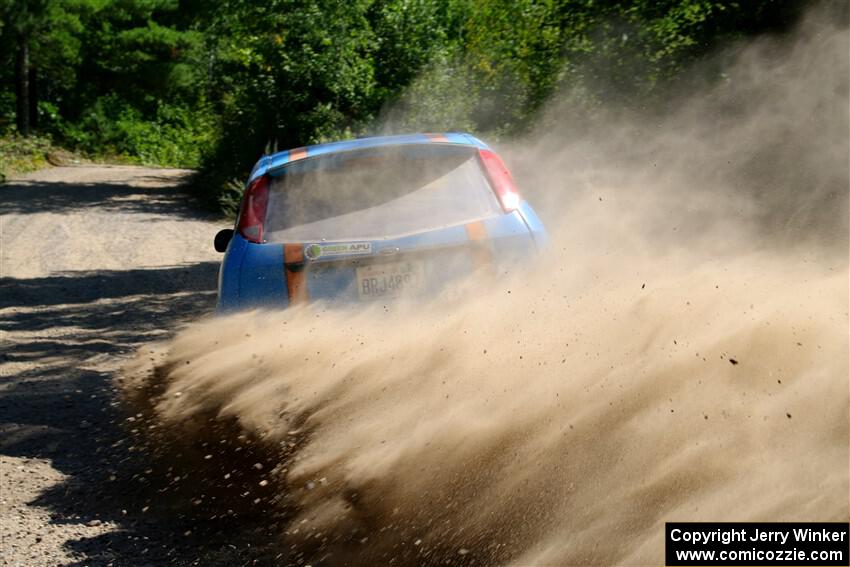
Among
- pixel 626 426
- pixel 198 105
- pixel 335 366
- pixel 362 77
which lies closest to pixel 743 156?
pixel 335 366

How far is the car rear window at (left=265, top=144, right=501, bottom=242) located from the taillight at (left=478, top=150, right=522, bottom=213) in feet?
0.15

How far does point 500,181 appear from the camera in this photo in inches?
249

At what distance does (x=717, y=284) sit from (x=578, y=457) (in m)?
1.48

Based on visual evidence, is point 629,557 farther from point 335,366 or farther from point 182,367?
point 182,367

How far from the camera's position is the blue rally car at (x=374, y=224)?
5.89 metres

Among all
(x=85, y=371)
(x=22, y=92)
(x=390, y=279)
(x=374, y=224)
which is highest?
(x=374, y=224)

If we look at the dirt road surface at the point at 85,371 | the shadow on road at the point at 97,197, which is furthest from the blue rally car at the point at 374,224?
the shadow on road at the point at 97,197

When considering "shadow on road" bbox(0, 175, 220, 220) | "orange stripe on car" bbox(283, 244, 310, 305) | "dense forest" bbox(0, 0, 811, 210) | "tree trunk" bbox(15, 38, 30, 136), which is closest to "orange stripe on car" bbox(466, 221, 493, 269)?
"orange stripe on car" bbox(283, 244, 310, 305)

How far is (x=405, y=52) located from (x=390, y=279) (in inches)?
534

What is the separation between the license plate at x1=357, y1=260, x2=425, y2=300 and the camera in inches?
231

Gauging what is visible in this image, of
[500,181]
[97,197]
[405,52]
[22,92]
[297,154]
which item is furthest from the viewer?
[22,92]

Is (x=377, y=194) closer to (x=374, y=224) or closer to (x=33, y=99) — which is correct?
(x=374, y=224)

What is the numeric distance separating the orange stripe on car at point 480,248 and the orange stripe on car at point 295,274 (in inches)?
36.2

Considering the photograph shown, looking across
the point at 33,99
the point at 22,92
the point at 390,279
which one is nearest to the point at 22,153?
the point at 22,92
